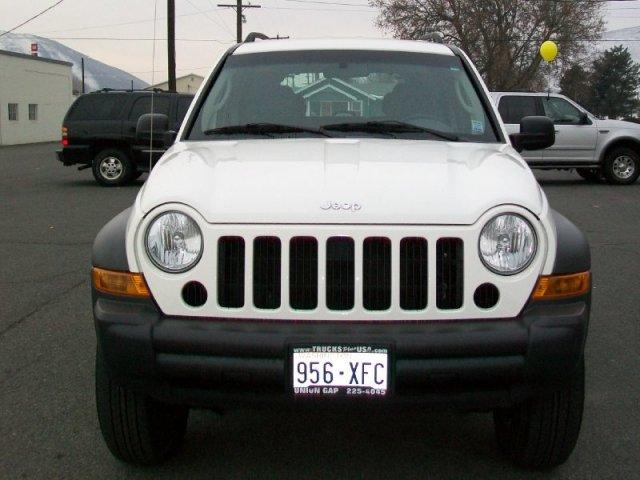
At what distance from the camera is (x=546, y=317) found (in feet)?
9.82

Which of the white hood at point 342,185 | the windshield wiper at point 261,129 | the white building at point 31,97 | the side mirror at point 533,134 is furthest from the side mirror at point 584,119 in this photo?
the white building at point 31,97

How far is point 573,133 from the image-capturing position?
56.3 feet

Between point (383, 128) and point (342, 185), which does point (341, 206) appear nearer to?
point (342, 185)

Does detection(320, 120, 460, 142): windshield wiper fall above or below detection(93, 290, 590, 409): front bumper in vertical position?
above

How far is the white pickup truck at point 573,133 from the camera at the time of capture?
56.3ft

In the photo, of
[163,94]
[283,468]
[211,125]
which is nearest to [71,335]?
[211,125]

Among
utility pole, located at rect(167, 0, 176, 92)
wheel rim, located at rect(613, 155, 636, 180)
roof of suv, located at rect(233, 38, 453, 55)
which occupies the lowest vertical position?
wheel rim, located at rect(613, 155, 636, 180)

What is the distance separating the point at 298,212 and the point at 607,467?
1.65 m

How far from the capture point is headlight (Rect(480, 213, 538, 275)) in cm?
302

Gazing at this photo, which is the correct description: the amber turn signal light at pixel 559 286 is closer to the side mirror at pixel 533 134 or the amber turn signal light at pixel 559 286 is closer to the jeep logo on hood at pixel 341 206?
the jeep logo on hood at pixel 341 206

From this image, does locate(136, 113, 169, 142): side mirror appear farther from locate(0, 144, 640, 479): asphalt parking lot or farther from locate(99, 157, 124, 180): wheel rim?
locate(99, 157, 124, 180): wheel rim

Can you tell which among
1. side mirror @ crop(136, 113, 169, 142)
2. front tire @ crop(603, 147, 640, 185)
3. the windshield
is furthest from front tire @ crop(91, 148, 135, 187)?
the windshield

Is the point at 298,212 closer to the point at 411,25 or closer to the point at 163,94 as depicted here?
the point at 163,94

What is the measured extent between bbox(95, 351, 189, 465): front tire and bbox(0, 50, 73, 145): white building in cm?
4196
